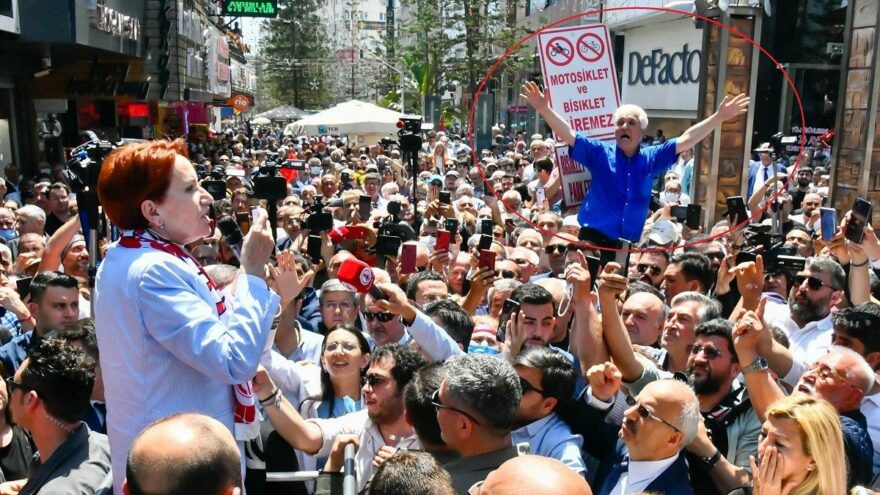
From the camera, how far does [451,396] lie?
10.1ft

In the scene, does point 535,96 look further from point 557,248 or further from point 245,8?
point 245,8

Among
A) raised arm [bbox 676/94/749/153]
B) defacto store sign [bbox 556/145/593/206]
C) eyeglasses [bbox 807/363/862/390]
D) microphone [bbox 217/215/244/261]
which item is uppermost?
raised arm [bbox 676/94/749/153]

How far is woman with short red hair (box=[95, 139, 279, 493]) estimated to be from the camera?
249 cm

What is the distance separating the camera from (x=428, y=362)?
3.93 metres

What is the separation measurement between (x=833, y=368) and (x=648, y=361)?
0.87 meters

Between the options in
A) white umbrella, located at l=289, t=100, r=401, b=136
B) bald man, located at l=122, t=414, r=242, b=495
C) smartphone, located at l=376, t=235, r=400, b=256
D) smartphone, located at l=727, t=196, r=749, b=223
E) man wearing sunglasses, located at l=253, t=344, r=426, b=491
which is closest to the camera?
bald man, located at l=122, t=414, r=242, b=495

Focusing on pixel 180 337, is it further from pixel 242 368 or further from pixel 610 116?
pixel 610 116

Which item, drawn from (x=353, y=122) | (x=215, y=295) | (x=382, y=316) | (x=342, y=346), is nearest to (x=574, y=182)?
(x=382, y=316)

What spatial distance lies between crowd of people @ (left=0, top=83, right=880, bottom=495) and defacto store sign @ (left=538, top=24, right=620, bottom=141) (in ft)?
2.99

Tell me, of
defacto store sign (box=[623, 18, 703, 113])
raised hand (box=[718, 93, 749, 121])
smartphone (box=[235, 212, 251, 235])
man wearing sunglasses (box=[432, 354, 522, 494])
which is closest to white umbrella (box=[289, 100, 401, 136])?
defacto store sign (box=[623, 18, 703, 113])

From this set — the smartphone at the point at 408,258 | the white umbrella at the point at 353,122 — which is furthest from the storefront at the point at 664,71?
the smartphone at the point at 408,258

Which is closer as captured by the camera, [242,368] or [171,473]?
[171,473]

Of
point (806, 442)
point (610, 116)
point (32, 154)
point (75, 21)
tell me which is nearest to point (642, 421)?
point (806, 442)

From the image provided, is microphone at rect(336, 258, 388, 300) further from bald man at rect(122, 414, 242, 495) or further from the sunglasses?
the sunglasses
